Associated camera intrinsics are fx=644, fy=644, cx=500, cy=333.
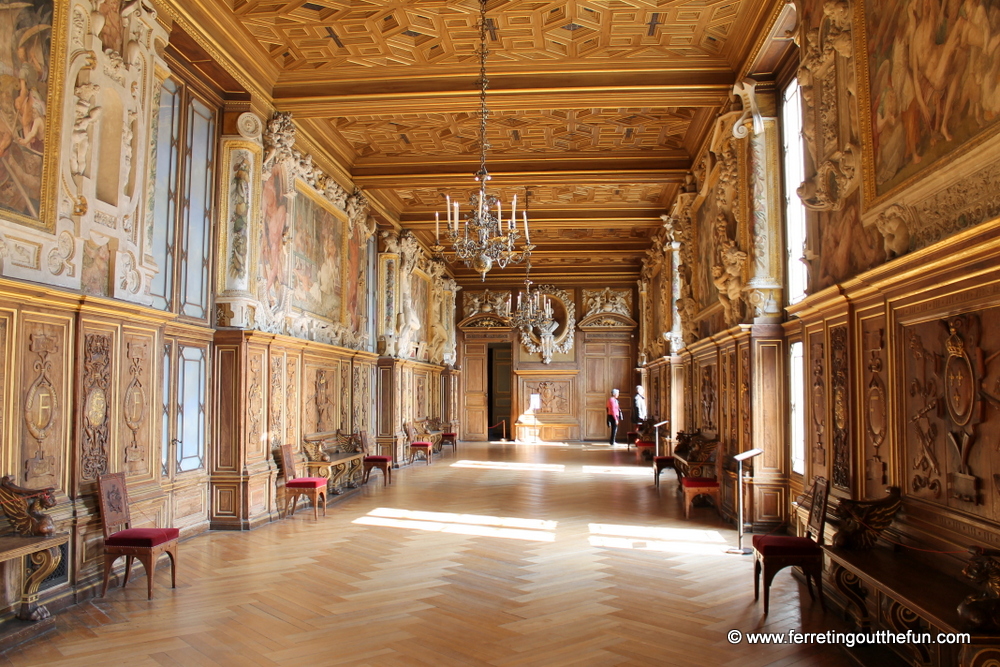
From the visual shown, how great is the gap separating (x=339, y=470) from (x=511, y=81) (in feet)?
21.9

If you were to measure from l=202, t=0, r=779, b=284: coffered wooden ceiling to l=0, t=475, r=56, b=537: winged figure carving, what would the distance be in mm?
5177

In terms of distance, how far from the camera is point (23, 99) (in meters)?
4.71

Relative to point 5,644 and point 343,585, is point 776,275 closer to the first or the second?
point 343,585

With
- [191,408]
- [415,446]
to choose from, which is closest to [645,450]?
[415,446]

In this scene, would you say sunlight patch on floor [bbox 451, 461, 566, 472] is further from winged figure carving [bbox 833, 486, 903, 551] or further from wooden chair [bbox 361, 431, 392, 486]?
winged figure carving [bbox 833, 486, 903, 551]

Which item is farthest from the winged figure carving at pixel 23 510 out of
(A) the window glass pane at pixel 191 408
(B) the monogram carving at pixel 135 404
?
(A) the window glass pane at pixel 191 408

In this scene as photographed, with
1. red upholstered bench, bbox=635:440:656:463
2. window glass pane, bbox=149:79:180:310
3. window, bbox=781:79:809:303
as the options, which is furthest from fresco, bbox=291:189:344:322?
red upholstered bench, bbox=635:440:656:463

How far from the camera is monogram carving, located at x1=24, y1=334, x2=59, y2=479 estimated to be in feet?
15.7

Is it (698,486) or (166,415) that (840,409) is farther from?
(166,415)

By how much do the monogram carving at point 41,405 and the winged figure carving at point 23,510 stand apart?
0.26 m

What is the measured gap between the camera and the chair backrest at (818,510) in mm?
4922

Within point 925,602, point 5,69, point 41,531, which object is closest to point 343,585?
point 41,531

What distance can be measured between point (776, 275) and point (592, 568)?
387 centimetres

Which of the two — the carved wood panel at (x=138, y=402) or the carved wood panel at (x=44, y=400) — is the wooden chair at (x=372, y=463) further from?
the carved wood panel at (x=44, y=400)
